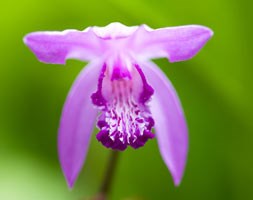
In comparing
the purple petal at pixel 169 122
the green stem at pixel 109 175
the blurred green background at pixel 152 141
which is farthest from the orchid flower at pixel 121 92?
the blurred green background at pixel 152 141

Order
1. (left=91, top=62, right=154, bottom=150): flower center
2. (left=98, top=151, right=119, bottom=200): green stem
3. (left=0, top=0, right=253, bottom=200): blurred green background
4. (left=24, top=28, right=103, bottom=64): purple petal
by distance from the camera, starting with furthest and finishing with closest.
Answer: (left=0, top=0, right=253, bottom=200): blurred green background < (left=98, top=151, right=119, bottom=200): green stem < (left=91, top=62, right=154, bottom=150): flower center < (left=24, top=28, right=103, bottom=64): purple petal

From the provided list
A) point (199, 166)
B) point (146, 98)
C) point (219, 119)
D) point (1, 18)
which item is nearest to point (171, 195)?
point (199, 166)

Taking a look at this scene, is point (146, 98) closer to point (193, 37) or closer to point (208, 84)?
point (193, 37)

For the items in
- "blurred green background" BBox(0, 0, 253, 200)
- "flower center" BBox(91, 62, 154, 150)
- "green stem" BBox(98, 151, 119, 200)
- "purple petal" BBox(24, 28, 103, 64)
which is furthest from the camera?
"blurred green background" BBox(0, 0, 253, 200)

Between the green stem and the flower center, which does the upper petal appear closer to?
the flower center

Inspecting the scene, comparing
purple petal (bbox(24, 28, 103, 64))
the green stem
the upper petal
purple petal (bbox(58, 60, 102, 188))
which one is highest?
the upper petal

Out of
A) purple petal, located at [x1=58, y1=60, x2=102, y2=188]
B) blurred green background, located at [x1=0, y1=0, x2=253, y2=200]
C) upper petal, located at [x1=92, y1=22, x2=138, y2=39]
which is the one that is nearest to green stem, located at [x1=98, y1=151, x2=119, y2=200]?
purple petal, located at [x1=58, y1=60, x2=102, y2=188]
